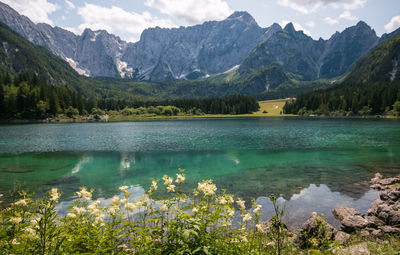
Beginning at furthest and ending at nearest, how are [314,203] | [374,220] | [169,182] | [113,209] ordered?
[314,203], [374,220], [169,182], [113,209]

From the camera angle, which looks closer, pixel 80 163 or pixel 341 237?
pixel 341 237

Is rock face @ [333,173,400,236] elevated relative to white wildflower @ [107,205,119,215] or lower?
lower

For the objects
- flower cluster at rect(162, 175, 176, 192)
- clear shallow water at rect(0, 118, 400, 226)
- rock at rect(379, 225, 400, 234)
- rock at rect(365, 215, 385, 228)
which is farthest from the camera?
clear shallow water at rect(0, 118, 400, 226)

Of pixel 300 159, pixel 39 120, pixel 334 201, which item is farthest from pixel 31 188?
pixel 39 120

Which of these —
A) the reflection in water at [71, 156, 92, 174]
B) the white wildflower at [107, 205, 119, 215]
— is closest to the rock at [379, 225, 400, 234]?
the white wildflower at [107, 205, 119, 215]

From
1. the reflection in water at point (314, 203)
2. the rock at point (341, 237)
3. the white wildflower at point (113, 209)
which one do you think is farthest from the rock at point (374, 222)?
the white wildflower at point (113, 209)

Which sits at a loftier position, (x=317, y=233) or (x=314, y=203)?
(x=317, y=233)

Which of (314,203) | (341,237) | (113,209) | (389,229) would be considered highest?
(113,209)

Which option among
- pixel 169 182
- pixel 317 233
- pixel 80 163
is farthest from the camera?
pixel 80 163

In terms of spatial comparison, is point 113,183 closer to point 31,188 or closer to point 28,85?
point 31,188

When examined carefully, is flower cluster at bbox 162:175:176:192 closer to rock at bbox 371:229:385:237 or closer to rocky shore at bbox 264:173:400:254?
rocky shore at bbox 264:173:400:254

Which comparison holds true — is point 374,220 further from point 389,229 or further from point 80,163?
point 80,163

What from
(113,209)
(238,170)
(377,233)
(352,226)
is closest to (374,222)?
(352,226)

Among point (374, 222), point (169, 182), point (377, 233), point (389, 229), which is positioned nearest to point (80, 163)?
point (169, 182)
